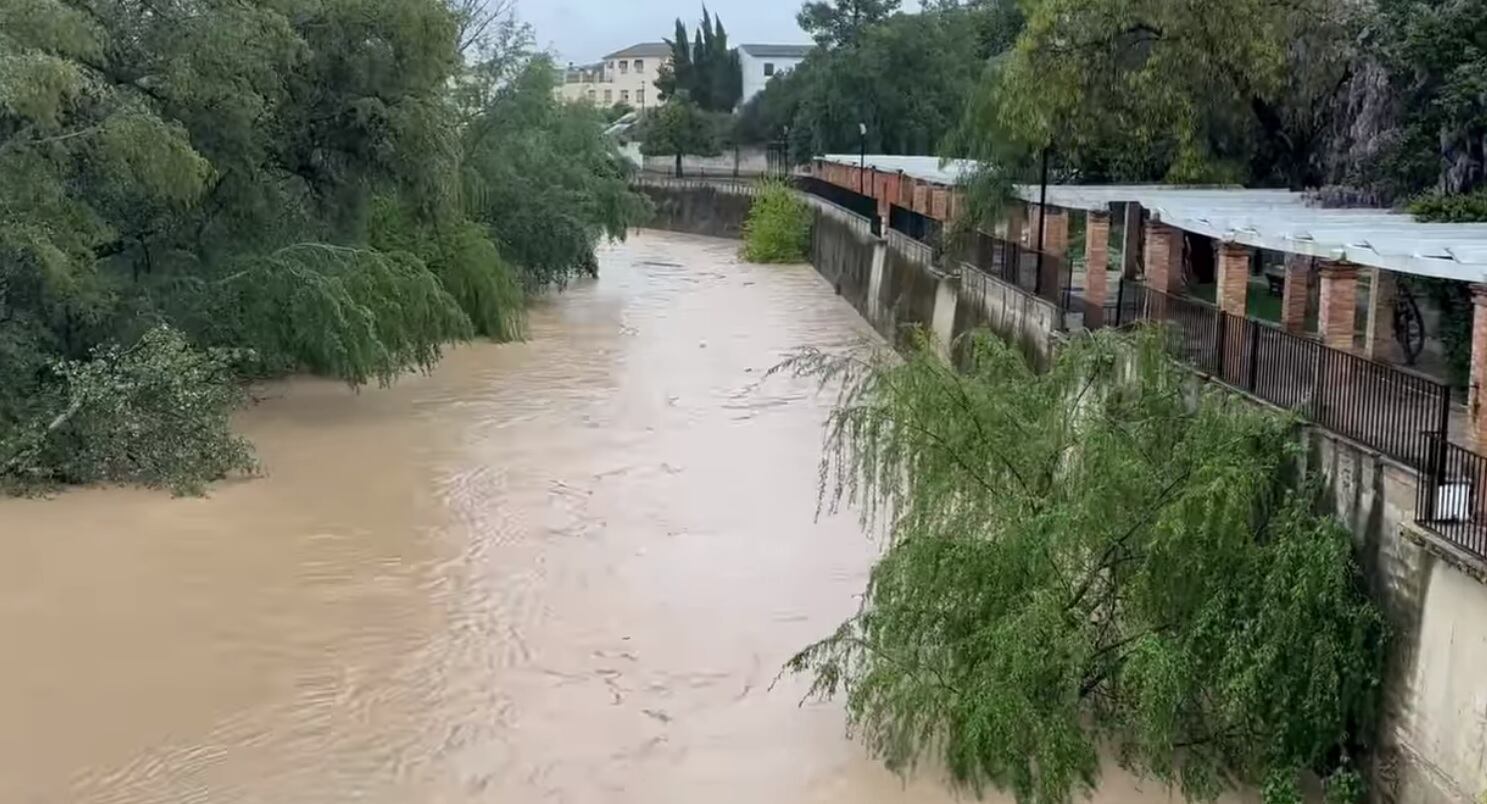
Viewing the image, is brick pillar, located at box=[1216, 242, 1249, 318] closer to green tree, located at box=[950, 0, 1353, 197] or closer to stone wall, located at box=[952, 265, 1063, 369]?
stone wall, located at box=[952, 265, 1063, 369]

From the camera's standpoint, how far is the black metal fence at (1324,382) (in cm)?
1064

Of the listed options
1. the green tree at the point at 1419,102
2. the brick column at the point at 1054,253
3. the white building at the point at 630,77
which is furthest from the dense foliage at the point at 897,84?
the white building at the point at 630,77

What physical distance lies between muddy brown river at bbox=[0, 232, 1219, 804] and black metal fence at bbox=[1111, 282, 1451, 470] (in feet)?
9.71

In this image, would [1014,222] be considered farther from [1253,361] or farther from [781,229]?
[781,229]

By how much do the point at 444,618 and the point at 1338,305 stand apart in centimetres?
827

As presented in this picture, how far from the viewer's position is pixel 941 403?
11508mm

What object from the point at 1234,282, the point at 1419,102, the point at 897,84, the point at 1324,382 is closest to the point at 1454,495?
the point at 1324,382

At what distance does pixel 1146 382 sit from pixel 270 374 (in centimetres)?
1555

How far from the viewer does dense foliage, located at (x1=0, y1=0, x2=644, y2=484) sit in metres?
17.7

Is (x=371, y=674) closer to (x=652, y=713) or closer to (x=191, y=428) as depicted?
(x=652, y=713)

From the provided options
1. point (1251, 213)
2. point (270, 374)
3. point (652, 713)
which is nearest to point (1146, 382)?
point (652, 713)

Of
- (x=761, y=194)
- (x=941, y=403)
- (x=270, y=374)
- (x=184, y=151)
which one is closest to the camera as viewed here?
(x=941, y=403)

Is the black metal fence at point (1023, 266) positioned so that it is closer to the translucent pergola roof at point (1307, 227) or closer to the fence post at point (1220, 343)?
the translucent pergola roof at point (1307, 227)

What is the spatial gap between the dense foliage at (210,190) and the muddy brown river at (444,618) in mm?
1447
